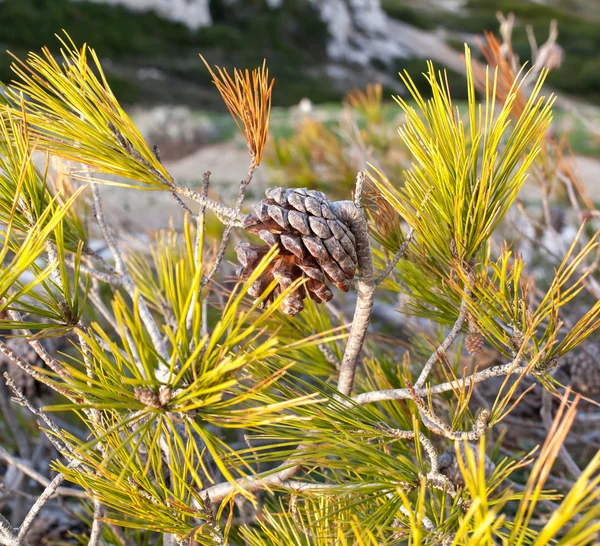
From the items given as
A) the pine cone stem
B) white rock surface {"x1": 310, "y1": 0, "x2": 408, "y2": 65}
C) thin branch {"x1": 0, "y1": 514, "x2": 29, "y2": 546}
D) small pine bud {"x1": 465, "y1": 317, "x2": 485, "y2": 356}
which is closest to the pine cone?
the pine cone stem

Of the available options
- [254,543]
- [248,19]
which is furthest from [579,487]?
[248,19]

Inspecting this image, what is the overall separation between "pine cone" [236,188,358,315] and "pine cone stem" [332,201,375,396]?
17 mm

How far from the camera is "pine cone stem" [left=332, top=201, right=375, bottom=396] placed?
1.85ft

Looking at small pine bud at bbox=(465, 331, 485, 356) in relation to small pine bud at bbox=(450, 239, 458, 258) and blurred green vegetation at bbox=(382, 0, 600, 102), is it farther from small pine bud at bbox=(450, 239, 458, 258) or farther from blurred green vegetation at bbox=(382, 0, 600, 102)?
blurred green vegetation at bbox=(382, 0, 600, 102)

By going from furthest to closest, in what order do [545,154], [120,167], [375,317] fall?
1. [375,317]
2. [545,154]
3. [120,167]

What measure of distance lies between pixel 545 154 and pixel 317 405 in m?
0.97

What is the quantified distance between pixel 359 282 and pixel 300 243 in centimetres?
13

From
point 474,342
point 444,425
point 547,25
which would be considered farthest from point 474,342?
point 547,25

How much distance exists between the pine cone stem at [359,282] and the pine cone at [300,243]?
0.02 metres

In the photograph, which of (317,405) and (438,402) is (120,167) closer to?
(317,405)

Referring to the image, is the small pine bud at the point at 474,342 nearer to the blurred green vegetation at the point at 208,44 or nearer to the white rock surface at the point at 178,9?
the blurred green vegetation at the point at 208,44

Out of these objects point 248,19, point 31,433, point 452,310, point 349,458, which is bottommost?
point 248,19

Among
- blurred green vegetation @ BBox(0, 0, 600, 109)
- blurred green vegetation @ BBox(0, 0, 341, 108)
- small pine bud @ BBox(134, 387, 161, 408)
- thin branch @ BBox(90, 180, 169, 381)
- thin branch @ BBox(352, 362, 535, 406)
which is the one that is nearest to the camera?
small pine bud @ BBox(134, 387, 161, 408)

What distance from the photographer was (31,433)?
1661 millimetres
